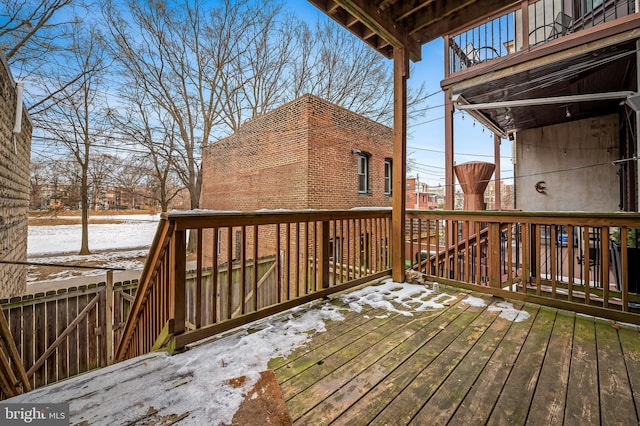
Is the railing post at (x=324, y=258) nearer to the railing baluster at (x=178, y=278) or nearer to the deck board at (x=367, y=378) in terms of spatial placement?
the deck board at (x=367, y=378)

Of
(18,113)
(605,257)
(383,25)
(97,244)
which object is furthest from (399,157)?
(97,244)

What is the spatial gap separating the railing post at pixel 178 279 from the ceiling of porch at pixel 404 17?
2228 mm

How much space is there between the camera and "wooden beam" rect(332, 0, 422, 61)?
234 cm

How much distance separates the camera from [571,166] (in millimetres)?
5301

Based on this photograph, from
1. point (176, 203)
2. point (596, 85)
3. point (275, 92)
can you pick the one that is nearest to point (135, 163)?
point (176, 203)

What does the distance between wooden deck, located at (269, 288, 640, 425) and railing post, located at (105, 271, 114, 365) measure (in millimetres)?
3782

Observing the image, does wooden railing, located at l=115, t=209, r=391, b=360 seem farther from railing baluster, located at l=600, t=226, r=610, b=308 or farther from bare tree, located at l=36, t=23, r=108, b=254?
bare tree, located at l=36, t=23, r=108, b=254

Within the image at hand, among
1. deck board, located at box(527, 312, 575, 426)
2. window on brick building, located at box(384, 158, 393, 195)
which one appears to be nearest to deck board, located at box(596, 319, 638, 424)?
deck board, located at box(527, 312, 575, 426)

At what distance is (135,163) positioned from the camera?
11.7m

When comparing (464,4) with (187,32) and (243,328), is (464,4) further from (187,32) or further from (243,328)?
(187,32)

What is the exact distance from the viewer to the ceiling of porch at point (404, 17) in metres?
2.44

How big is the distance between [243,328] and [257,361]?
0.48 m

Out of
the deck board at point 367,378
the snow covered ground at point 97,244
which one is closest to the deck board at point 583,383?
the deck board at point 367,378

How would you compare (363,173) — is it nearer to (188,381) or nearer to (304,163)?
(304,163)
